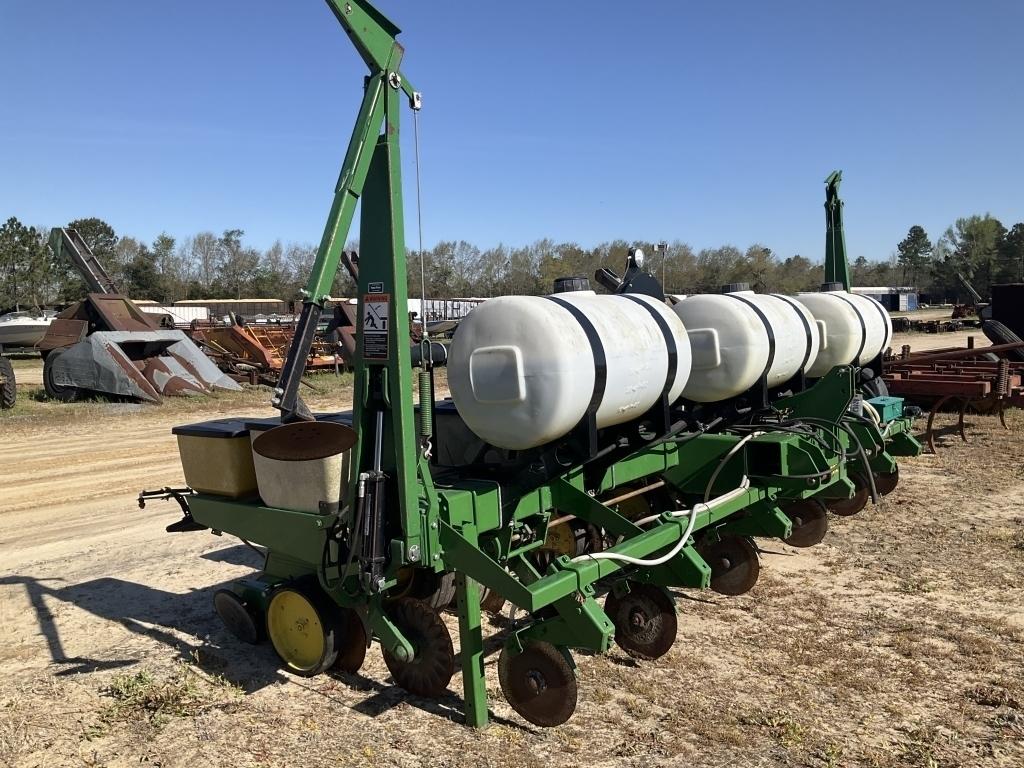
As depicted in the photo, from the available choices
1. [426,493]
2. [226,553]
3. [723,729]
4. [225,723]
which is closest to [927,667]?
[723,729]

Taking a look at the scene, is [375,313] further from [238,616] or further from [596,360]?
[238,616]

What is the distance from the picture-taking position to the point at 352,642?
188 inches

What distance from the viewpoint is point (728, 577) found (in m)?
6.06

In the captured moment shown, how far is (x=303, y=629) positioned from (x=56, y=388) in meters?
14.2

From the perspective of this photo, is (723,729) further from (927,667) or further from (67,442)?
(67,442)

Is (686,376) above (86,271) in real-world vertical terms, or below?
below

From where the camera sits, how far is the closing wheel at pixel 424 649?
4.32m

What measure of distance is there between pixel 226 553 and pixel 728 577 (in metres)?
4.27

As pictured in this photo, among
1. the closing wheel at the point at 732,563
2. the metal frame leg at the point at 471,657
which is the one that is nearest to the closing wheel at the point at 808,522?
the closing wheel at the point at 732,563

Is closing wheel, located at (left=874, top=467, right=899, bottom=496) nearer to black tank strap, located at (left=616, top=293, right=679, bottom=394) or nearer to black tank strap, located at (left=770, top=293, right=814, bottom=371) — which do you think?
black tank strap, located at (left=770, top=293, right=814, bottom=371)

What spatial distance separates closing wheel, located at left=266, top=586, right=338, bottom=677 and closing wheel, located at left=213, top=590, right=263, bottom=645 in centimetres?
23

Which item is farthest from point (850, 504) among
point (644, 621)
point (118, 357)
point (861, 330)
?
point (118, 357)

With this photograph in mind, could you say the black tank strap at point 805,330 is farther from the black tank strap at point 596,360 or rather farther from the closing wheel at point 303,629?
the closing wheel at point 303,629

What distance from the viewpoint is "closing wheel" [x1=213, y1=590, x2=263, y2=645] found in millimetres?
5180
